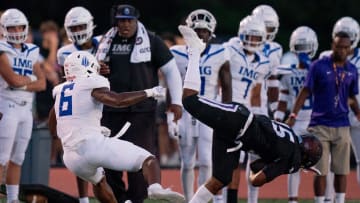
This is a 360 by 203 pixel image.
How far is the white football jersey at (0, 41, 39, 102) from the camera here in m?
14.8

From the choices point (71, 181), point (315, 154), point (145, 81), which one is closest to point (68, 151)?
point (145, 81)

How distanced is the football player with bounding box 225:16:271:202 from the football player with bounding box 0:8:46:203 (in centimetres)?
196

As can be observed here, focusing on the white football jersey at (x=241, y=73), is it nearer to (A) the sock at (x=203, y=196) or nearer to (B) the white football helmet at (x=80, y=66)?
(A) the sock at (x=203, y=196)

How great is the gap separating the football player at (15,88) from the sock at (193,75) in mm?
2471

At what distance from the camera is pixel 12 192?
14320 millimetres

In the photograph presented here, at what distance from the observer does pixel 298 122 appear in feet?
52.0

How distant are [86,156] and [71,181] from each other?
611cm

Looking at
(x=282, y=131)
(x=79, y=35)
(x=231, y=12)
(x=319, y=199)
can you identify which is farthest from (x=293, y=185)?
(x=231, y=12)

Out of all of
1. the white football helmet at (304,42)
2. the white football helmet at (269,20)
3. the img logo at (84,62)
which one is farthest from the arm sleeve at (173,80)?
the white football helmet at (269,20)

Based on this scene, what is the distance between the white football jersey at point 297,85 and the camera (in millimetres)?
15842

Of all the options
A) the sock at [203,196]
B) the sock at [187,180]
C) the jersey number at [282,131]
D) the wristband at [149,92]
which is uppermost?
the wristband at [149,92]

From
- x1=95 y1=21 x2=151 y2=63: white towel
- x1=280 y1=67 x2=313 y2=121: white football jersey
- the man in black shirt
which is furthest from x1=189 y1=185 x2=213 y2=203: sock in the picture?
x1=280 y1=67 x2=313 y2=121: white football jersey

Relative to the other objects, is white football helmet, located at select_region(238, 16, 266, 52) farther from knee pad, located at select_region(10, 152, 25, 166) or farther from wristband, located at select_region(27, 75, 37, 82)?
knee pad, located at select_region(10, 152, 25, 166)

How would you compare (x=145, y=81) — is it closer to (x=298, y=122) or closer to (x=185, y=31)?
(x=185, y=31)
